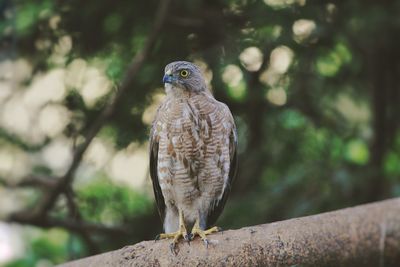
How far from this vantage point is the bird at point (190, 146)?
466 centimetres

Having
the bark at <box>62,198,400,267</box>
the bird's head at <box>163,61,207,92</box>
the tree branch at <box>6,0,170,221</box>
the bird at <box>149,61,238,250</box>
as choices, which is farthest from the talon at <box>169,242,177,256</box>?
the tree branch at <box>6,0,170,221</box>

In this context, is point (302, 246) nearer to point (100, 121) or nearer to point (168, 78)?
point (168, 78)

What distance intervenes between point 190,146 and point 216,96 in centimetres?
128

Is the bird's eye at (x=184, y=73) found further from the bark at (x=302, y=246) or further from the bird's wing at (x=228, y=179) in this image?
the bark at (x=302, y=246)

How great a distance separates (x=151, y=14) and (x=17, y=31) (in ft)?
3.77

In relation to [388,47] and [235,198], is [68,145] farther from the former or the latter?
[388,47]

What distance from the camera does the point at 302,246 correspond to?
142 inches

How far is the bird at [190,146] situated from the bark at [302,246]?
845 mm

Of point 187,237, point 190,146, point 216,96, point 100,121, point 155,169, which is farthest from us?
point 216,96

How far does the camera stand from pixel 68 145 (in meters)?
5.89

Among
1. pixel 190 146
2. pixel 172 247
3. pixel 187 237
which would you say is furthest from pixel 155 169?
pixel 172 247

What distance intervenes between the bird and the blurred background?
0.49m

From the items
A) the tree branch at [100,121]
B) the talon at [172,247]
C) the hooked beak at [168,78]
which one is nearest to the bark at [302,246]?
the talon at [172,247]

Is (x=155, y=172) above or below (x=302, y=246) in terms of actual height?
above
